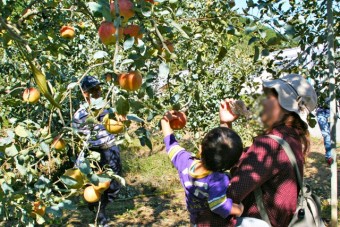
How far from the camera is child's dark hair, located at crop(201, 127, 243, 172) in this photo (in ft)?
4.67

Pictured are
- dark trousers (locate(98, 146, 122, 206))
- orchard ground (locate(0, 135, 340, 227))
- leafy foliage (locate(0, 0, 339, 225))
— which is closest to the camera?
leafy foliage (locate(0, 0, 339, 225))

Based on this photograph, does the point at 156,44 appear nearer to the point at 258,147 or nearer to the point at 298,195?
the point at 258,147

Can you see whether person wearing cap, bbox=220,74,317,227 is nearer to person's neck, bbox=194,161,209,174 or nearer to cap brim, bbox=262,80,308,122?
cap brim, bbox=262,80,308,122

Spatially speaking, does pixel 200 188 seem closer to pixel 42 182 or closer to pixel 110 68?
pixel 42 182

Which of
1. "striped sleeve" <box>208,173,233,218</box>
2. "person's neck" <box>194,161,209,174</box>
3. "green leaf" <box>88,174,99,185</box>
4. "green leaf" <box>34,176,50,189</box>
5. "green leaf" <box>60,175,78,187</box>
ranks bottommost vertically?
"striped sleeve" <box>208,173,233,218</box>

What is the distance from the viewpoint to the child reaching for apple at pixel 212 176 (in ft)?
4.45

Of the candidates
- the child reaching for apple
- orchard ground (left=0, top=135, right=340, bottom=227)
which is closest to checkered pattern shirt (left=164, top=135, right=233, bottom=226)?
the child reaching for apple

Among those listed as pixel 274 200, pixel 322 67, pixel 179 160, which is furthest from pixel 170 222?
pixel 274 200

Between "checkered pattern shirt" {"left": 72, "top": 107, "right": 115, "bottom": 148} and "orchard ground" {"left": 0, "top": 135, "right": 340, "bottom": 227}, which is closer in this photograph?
"checkered pattern shirt" {"left": 72, "top": 107, "right": 115, "bottom": 148}

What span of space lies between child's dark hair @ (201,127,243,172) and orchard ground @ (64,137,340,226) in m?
2.18

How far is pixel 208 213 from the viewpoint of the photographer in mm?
1483

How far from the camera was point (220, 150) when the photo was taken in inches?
56.1

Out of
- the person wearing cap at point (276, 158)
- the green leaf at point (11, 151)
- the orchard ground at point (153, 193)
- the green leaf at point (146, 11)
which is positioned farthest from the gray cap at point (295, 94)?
the orchard ground at point (153, 193)

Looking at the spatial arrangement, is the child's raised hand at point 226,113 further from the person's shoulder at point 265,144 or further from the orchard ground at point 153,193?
the orchard ground at point 153,193
